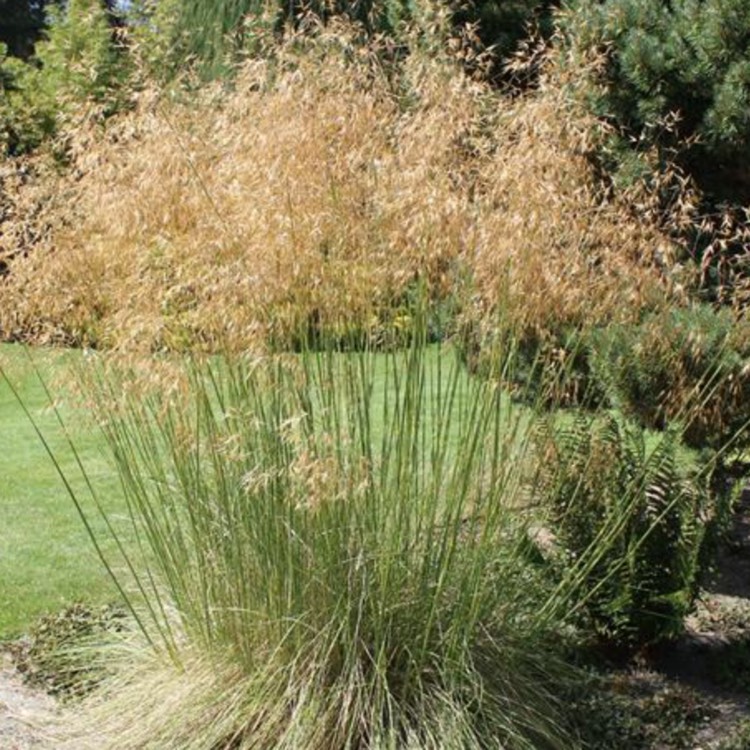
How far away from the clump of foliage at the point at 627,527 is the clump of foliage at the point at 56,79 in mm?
2197

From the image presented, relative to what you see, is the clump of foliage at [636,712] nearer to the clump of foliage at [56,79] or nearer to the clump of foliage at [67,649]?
the clump of foliage at [67,649]

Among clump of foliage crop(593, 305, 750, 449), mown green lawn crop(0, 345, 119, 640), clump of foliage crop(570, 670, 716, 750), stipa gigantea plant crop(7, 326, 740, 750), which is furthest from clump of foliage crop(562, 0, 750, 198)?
mown green lawn crop(0, 345, 119, 640)

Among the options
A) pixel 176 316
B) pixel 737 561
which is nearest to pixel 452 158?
pixel 176 316

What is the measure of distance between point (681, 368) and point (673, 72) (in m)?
1.39

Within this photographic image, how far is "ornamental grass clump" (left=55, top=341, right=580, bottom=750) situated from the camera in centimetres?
387

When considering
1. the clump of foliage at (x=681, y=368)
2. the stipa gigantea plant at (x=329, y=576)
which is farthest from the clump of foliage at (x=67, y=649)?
the clump of foliage at (x=681, y=368)

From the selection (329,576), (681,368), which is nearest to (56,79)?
(681,368)

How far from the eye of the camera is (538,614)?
14.1 ft

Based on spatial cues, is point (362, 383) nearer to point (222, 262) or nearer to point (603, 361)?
point (222, 262)

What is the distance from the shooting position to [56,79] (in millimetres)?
13047

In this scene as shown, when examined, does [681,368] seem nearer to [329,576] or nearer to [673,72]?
[673,72]

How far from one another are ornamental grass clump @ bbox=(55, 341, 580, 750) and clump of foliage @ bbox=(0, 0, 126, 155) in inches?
49.6

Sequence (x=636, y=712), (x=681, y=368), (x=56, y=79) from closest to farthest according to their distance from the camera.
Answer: (x=636, y=712)
(x=681, y=368)
(x=56, y=79)

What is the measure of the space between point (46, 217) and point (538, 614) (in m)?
2.18
